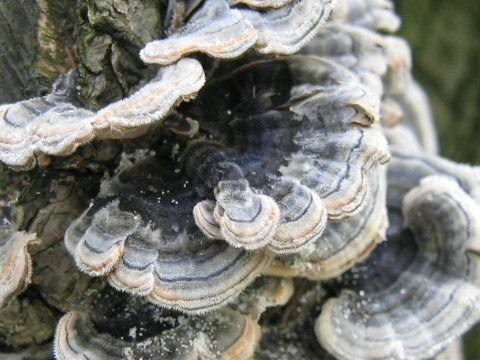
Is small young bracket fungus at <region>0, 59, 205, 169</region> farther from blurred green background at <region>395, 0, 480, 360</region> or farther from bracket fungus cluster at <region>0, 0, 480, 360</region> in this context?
blurred green background at <region>395, 0, 480, 360</region>

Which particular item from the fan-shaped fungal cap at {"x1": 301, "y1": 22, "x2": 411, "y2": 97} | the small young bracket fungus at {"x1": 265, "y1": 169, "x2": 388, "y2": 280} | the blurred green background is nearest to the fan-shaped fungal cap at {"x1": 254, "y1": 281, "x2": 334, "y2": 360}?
the small young bracket fungus at {"x1": 265, "y1": 169, "x2": 388, "y2": 280}

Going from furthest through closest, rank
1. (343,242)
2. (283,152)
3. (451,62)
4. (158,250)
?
(451,62) → (343,242) → (283,152) → (158,250)

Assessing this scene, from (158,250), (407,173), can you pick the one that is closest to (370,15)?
(407,173)

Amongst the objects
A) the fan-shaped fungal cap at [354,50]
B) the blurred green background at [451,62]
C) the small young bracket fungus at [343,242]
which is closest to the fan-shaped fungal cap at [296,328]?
the small young bracket fungus at [343,242]

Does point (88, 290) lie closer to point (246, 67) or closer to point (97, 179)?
point (97, 179)

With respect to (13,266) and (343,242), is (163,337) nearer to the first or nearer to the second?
(13,266)

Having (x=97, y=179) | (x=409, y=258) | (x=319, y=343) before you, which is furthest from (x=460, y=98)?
(x=97, y=179)

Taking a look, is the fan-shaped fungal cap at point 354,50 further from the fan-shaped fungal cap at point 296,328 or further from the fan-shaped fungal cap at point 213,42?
the fan-shaped fungal cap at point 296,328
